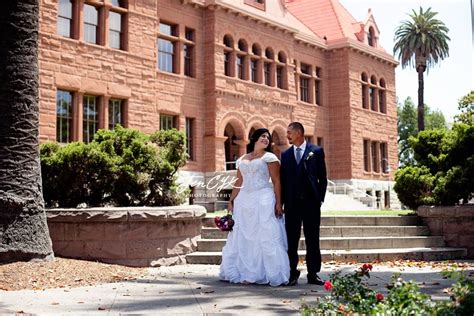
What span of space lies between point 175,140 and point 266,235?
4.15 meters

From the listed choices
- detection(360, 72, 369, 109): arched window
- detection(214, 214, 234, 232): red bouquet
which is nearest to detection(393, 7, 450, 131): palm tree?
detection(360, 72, 369, 109): arched window

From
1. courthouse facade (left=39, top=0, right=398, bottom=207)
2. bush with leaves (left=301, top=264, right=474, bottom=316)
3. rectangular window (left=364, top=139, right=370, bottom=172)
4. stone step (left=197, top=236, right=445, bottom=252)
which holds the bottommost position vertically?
stone step (left=197, top=236, right=445, bottom=252)

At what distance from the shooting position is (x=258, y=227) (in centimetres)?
717

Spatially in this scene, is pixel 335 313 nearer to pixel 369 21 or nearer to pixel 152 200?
pixel 152 200

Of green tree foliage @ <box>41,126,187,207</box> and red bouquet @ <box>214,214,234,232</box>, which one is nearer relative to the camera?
red bouquet @ <box>214,214,234,232</box>

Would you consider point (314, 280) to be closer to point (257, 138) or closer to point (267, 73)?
point (257, 138)

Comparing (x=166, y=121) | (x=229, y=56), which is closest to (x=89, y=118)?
(x=166, y=121)

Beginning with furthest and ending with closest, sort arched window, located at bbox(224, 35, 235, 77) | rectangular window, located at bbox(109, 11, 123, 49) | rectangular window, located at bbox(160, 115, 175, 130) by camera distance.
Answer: arched window, located at bbox(224, 35, 235, 77), rectangular window, located at bbox(160, 115, 175, 130), rectangular window, located at bbox(109, 11, 123, 49)

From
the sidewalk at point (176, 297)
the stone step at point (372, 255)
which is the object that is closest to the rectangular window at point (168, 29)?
the stone step at point (372, 255)

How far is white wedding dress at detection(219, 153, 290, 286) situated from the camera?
6.95 m

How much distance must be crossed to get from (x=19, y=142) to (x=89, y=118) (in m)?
12.9

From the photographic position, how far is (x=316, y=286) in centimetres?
676

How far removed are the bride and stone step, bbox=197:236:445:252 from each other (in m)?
2.64

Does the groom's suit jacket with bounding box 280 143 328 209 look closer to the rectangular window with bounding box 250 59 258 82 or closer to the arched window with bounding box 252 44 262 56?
the rectangular window with bounding box 250 59 258 82
